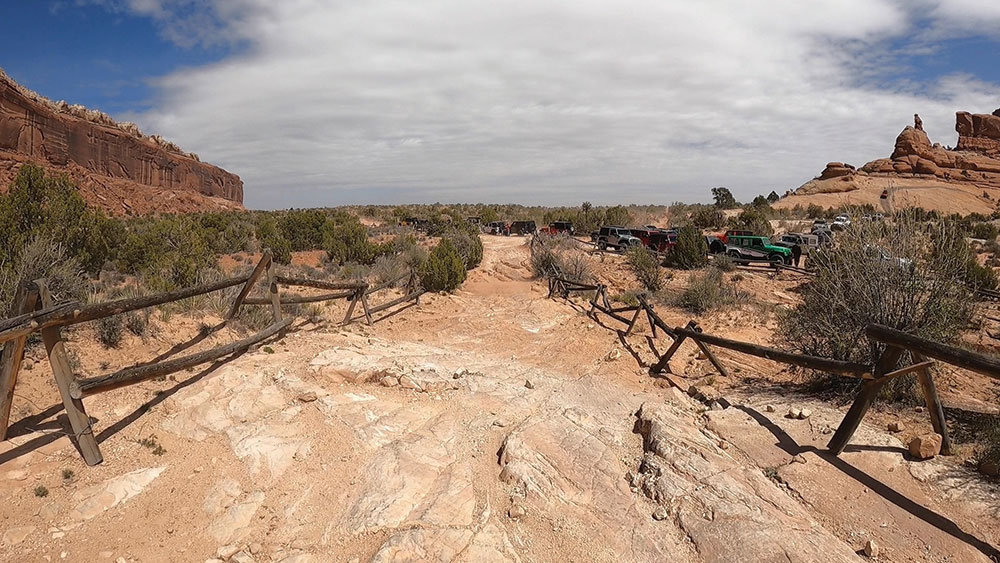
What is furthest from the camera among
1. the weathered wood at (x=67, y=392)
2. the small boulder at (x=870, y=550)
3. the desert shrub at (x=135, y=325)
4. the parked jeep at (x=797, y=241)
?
the parked jeep at (x=797, y=241)

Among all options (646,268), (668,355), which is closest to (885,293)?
(668,355)

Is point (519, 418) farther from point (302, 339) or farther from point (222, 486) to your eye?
point (302, 339)

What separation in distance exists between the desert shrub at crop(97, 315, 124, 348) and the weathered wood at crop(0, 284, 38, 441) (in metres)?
2.25

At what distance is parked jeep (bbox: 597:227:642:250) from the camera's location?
27.0 meters

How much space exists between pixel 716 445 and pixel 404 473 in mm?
2848

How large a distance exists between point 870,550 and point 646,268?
16.2m

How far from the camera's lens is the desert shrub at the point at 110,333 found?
613cm

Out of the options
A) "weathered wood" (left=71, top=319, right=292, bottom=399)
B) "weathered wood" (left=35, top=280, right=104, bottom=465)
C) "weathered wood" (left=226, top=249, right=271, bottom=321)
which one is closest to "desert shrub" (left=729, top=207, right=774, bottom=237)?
"weathered wood" (left=226, top=249, right=271, bottom=321)

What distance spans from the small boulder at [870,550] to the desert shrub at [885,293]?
12.3 feet

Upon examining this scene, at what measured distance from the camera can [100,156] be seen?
55875mm

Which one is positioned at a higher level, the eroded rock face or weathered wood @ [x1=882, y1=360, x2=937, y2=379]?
the eroded rock face

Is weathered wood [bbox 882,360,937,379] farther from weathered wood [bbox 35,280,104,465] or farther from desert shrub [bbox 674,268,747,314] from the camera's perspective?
desert shrub [bbox 674,268,747,314]

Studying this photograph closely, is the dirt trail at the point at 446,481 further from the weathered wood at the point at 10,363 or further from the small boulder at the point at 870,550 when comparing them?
the weathered wood at the point at 10,363

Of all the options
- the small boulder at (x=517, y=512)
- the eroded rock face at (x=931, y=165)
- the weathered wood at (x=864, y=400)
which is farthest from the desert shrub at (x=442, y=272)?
the eroded rock face at (x=931, y=165)
